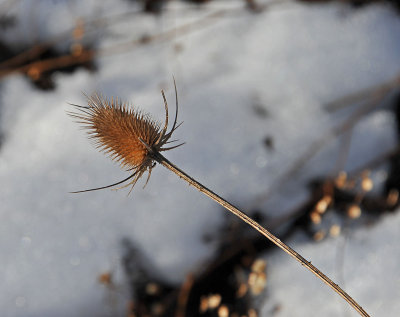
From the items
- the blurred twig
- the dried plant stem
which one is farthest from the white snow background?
the dried plant stem

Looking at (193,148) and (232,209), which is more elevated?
(232,209)

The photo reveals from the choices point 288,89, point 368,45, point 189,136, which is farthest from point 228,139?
point 368,45

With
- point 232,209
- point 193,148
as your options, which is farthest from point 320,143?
point 232,209

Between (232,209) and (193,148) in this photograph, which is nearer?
(232,209)

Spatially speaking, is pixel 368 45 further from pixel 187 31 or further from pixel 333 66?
pixel 187 31

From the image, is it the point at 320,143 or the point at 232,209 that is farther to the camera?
the point at 320,143

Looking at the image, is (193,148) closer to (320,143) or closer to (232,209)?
(320,143)

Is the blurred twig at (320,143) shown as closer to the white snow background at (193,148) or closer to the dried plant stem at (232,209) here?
the white snow background at (193,148)

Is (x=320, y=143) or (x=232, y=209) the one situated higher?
(x=232, y=209)
